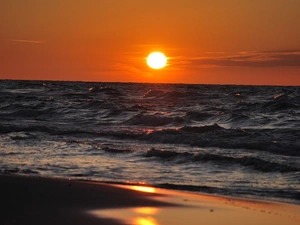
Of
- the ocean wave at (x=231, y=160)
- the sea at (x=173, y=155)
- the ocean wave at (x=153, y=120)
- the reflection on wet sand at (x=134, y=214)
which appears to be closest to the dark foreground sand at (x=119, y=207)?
the reflection on wet sand at (x=134, y=214)

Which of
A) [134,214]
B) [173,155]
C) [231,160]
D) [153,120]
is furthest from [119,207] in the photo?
[153,120]

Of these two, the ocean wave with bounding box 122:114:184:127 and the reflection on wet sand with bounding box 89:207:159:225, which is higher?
the ocean wave with bounding box 122:114:184:127

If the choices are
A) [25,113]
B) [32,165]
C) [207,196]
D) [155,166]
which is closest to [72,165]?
[32,165]

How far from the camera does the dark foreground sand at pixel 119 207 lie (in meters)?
7.03

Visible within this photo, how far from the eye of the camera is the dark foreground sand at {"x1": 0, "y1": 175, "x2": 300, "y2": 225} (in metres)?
7.03

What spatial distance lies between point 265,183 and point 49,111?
21.2 metres

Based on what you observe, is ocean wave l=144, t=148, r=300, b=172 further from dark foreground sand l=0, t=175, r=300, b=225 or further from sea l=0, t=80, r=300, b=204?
dark foreground sand l=0, t=175, r=300, b=225

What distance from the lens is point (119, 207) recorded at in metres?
7.88

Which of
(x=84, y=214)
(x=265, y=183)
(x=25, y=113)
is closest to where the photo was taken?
(x=84, y=214)

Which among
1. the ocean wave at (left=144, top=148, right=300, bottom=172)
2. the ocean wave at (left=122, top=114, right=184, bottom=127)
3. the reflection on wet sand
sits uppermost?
the ocean wave at (left=122, top=114, right=184, bottom=127)

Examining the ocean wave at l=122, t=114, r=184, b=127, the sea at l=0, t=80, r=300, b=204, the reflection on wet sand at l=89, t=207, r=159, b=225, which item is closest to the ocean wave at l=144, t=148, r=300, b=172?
the sea at l=0, t=80, r=300, b=204

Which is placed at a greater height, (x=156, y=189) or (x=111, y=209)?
(x=156, y=189)

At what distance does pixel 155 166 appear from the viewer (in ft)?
39.7

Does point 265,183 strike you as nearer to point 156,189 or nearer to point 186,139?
point 156,189
